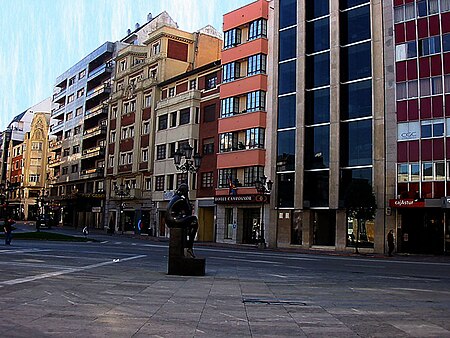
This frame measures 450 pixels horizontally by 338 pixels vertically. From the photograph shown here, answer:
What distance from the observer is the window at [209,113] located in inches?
2142

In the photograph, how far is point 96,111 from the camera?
7825cm

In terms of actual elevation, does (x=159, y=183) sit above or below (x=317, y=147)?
below

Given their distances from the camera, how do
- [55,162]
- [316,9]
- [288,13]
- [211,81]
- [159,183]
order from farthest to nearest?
[55,162] → [159,183] → [211,81] → [288,13] → [316,9]

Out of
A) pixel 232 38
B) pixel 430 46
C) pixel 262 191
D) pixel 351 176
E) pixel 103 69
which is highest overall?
pixel 103 69

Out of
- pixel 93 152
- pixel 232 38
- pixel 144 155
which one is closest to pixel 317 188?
pixel 232 38

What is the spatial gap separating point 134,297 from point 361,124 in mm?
33659

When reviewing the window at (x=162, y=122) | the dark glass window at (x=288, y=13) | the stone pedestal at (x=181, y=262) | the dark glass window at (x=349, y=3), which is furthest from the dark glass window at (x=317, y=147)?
the stone pedestal at (x=181, y=262)

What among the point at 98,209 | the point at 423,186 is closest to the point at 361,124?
the point at 423,186

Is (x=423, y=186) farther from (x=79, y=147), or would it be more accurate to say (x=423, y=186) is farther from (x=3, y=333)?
(x=79, y=147)

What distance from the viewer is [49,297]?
1065 centimetres

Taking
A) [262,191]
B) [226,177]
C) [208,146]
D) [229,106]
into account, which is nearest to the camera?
[262,191]

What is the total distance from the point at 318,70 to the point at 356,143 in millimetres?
7825

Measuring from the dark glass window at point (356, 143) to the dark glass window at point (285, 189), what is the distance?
5.12 meters

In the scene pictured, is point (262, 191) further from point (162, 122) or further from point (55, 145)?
point (55, 145)
